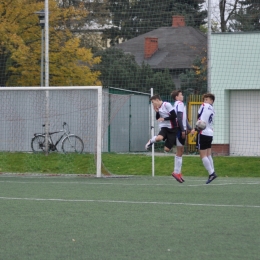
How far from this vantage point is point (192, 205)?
998 cm

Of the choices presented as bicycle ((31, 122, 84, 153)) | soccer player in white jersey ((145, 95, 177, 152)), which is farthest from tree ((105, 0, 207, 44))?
soccer player in white jersey ((145, 95, 177, 152))

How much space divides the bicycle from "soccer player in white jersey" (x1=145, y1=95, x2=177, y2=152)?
3.87 m

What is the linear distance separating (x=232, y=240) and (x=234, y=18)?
28.2 metres

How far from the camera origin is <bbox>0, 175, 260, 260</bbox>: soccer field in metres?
6.41

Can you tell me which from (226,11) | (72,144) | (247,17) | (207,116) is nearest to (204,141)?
(207,116)

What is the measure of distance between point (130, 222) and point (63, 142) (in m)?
10.9

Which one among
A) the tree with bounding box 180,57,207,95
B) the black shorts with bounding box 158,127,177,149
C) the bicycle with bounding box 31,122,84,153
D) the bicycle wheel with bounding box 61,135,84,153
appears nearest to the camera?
the black shorts with bounding box 158,127,177,149

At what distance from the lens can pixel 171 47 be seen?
5700 centimetres

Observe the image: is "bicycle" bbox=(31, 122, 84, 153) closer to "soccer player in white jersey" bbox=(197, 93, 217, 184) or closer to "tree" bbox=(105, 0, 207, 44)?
"soccer player in white jersey" bbox=(197, 93, 217, 184)

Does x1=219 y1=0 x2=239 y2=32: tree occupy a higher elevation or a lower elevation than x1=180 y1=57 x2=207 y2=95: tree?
higher

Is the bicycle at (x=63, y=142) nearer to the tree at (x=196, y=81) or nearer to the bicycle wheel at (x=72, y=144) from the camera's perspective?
the bicycle wheel at (x=72, y=144)

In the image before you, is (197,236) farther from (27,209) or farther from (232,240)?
(27,209)

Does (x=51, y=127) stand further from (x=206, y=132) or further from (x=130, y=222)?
(x=130, y=222)

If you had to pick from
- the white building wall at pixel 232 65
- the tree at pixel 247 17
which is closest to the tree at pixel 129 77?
the tree at pixel 247 17
